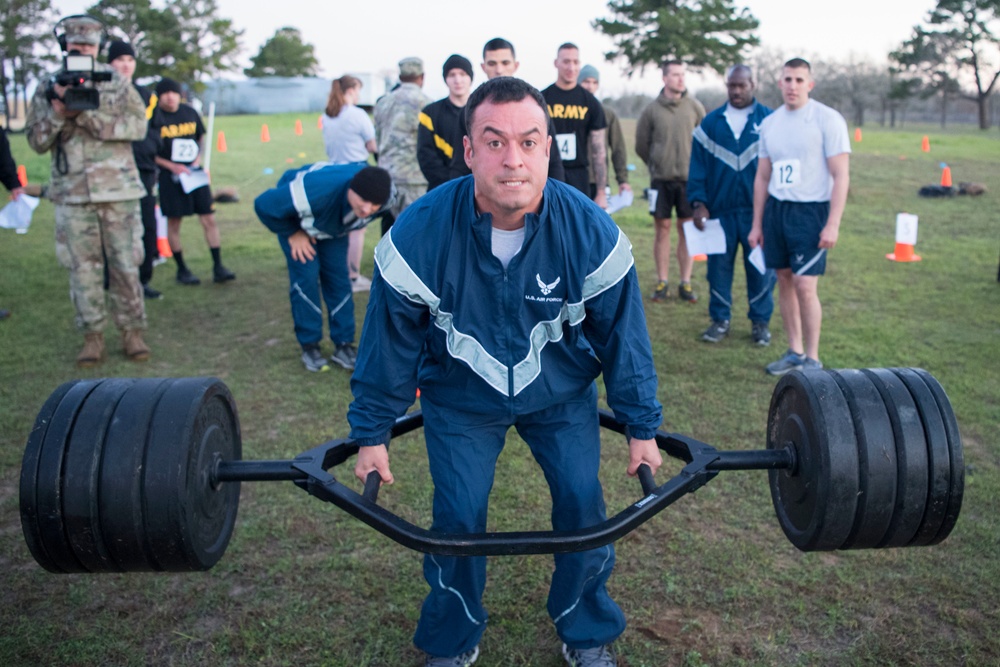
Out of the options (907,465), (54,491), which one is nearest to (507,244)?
(907,465)

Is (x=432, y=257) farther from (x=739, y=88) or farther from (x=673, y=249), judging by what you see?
(x=673, y=249)

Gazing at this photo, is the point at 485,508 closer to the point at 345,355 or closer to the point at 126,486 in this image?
the point at 126,486

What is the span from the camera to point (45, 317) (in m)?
8.42

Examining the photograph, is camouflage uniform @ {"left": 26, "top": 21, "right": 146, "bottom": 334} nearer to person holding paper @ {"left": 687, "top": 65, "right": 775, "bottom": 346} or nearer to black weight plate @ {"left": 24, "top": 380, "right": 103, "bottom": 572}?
black weight plate @ {"left": 24, "top": 380, "right": 103, "bottom": 572}

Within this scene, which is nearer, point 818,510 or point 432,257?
point 432,257

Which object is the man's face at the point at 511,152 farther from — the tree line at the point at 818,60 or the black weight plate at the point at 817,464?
the tree line at the point at 818,60

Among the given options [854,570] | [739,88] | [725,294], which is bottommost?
[854,570]

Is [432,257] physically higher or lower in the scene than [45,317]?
higher

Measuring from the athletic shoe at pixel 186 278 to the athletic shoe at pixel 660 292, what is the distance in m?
5.10

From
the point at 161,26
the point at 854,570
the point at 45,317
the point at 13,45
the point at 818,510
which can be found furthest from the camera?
the point at 161,26

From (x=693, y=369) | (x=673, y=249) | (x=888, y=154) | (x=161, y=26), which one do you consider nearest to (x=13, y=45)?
(x=161, y=26)

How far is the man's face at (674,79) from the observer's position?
8.57m

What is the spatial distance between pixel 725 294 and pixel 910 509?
4616mm

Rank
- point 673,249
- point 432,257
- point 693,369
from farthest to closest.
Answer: point 673,249
point 693,369
point 432,257
